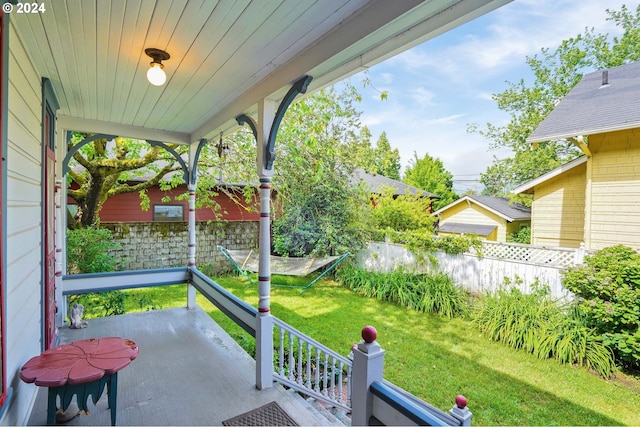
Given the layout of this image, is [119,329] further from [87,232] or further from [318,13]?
[318,13]

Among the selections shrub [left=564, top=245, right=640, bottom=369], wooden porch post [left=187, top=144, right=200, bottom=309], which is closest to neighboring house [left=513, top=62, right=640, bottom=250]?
shrub [left=564, top=245, right=640, bottom=369]

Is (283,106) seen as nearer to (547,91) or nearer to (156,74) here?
(156,74)

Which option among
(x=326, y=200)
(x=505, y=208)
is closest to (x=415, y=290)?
(x=326, y=200)

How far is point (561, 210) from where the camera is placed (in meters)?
6.63

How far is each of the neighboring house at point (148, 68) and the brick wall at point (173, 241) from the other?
12.6 ft

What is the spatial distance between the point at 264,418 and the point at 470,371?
249 cm

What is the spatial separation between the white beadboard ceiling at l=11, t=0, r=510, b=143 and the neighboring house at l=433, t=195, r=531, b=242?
9666mm

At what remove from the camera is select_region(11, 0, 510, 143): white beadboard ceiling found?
1.39 meters

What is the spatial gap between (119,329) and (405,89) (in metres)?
14.3

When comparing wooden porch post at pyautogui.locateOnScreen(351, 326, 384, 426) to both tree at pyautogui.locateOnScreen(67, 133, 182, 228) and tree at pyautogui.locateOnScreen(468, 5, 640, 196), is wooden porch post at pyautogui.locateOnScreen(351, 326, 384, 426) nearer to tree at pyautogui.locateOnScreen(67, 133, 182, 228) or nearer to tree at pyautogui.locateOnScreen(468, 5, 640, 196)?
tree at pyautogui.locateOnScreen(67, 133, 182, 228)

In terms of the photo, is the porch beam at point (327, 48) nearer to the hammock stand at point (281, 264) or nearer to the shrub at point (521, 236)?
the hammock stand at point (281, 264)

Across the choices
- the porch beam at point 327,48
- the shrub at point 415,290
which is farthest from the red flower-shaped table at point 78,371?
the shrub at point 415,290

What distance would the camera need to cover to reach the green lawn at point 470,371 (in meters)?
2.83

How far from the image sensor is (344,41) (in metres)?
1.54
